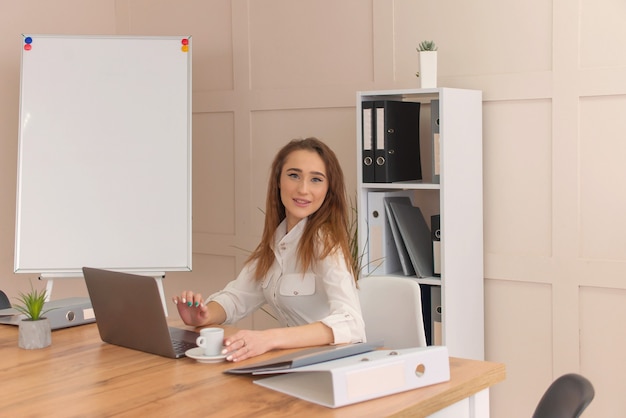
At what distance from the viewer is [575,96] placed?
11.0ft

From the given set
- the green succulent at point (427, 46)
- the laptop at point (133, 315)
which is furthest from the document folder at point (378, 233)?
the laptop at point (133, 315)

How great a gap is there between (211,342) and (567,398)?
38.0 inches

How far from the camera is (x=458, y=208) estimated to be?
344 cm

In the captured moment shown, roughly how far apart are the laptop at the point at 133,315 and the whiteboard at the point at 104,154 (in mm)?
1665

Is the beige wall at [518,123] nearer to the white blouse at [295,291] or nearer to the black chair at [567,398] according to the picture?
the white blouse at [295,291]

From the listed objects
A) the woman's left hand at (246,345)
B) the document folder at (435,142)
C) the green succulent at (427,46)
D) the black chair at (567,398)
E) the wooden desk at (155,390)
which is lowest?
the wooden desk at (155,390)

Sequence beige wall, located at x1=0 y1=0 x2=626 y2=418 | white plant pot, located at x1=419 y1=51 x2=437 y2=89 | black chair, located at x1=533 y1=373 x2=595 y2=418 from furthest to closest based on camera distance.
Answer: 1. white plant pot, located at x1=419 y1=51 x2=437 y2=89
2. beige wall, located at x1=0 y1=0 x2=626 y2=418
3. black chair, located at x1=533 y1=373 x2=595 y2=418

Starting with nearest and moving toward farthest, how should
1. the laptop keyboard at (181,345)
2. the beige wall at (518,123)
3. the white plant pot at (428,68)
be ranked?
the laptop keyboard at (181,345) < the beige wall at (518,123) < the white plant pot at (428,68)

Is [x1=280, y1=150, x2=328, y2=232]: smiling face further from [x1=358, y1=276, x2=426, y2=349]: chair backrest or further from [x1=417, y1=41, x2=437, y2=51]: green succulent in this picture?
[x1=417, y1=41, x2=437, y2=51]: green succulent

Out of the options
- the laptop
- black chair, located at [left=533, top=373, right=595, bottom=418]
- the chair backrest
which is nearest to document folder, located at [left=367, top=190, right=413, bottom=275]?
the chair backrest

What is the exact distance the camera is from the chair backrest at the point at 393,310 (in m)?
2.62

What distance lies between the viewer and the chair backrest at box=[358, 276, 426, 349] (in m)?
2.62

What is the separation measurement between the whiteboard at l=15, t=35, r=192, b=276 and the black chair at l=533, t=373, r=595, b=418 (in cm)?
279

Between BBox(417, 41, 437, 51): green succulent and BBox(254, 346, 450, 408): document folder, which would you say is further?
BBox(417, 41, 437, 51): green succulent
